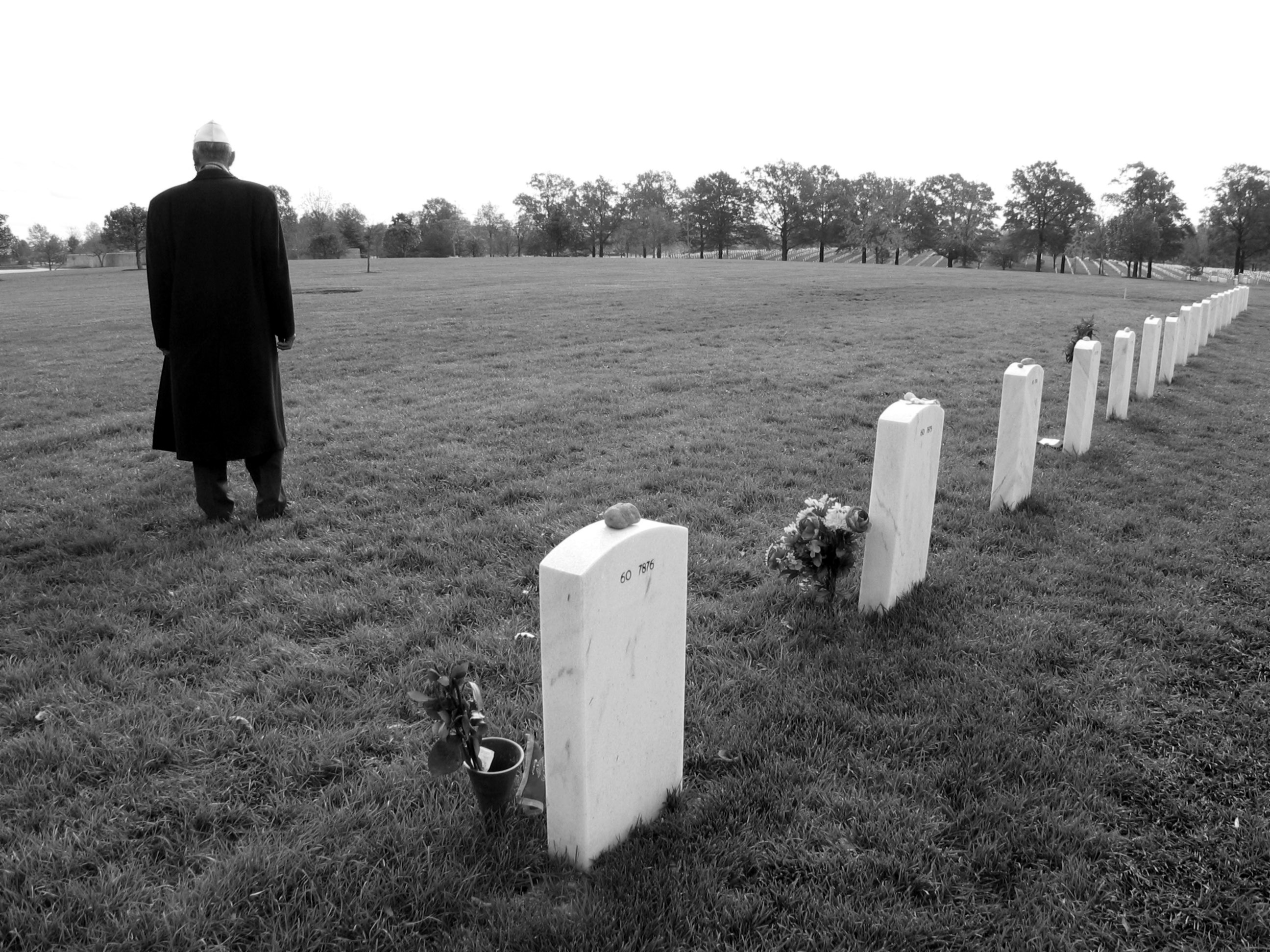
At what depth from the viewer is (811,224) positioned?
9375 centimetres

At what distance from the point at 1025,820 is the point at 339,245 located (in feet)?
240

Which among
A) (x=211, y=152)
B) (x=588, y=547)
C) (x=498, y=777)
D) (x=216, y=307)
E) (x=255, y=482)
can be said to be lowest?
(x=498, y=777)

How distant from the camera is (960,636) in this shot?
423cm

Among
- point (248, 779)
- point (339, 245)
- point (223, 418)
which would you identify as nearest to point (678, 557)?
point (248, 779)

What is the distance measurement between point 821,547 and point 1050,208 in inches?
3737

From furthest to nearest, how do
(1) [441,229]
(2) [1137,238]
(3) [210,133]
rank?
(1) [441,229] < (2) [1137,238] < (3) [210,133]

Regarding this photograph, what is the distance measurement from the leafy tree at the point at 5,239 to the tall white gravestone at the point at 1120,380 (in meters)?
86.7

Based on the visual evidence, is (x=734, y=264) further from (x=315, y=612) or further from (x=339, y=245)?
(x=315, y=612)

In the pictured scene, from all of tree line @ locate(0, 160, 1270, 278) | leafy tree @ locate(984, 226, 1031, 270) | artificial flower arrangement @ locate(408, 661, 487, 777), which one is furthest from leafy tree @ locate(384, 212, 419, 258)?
artificial flower arrangement @ locate(408, 661, 487, 777)

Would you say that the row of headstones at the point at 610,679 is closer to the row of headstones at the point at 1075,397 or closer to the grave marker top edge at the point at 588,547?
the grave marker top edge at the point at 588,547

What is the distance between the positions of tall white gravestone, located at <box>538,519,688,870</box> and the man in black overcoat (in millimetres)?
3747

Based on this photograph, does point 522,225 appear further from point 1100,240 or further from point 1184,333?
point 1184,333

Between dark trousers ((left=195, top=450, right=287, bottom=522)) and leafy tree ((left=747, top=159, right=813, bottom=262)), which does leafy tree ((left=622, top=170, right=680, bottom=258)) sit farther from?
dark trousers ((left=195, top=450, right=287, bottom=522))

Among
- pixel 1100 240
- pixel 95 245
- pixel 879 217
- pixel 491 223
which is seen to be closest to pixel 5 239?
pixel 95 245
